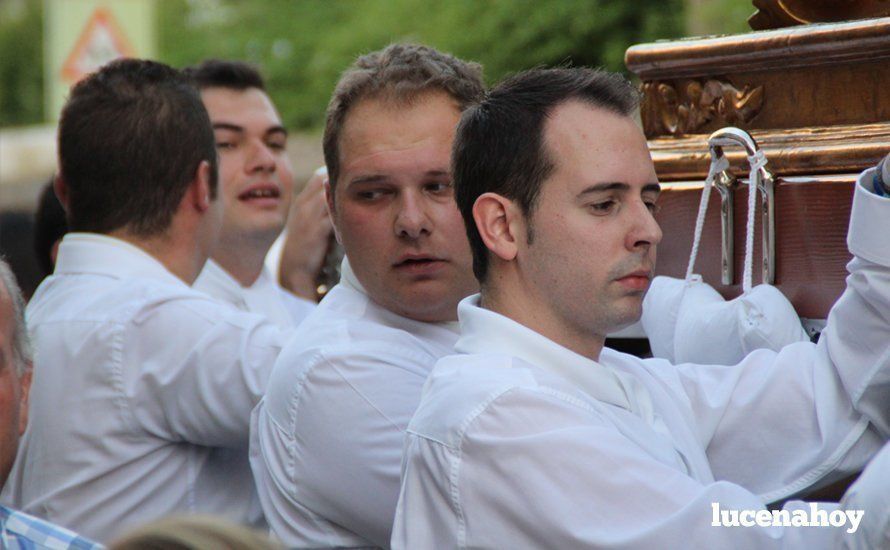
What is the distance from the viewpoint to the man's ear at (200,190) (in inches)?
147

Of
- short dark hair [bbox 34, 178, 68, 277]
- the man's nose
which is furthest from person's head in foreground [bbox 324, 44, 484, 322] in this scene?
short dark hair [bbox 34, 178, 68, 277]

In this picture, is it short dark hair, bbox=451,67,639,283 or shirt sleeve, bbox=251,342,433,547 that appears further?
shirt sleeve, bbox=251,342,433,547

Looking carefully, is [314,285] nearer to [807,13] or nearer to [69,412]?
[69,412]

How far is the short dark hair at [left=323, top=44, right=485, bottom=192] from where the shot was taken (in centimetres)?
295

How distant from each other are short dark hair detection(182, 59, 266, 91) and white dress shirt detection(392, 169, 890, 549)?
2605mm

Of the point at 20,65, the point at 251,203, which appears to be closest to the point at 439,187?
the point at 251,203

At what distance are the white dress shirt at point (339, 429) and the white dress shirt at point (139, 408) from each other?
1.36ft

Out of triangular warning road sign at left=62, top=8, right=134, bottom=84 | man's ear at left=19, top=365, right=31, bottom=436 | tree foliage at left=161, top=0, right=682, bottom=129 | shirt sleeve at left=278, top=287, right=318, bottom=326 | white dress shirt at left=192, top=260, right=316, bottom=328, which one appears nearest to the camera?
A: man's ear at left=19, top=365, right=31, bottom=436

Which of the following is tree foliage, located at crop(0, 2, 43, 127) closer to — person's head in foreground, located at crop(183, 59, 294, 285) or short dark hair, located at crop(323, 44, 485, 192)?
person's head in foreground, located at crop(183, 59, 294, 285)

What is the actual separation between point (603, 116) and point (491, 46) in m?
7.47

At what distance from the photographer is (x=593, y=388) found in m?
2.28

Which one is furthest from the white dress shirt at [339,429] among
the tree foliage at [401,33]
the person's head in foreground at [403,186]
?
the tree foliage at [401,33]

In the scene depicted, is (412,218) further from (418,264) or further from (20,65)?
(20,65)

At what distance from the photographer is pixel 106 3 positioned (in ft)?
23.0
